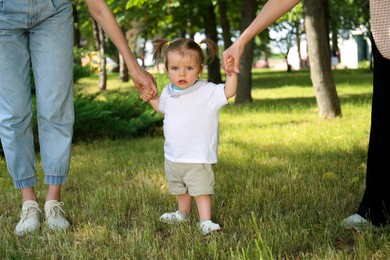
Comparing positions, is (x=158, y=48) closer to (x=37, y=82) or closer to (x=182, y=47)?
(x=182, y=47)

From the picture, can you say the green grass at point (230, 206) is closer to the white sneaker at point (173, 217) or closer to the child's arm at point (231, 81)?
the white sneaker at point (173, 217)

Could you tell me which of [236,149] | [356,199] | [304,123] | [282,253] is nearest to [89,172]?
[236,149]

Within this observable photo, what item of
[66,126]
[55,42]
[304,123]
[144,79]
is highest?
[55,42]

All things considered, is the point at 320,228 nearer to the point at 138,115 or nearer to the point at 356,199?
the point at 356,199

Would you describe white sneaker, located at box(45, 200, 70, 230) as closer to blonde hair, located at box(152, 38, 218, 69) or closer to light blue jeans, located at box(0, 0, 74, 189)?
light blue jeans, located at box(0, 0, 74, 189)

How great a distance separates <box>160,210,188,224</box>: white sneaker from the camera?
11.7 ft

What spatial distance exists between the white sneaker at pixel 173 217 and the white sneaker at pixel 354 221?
936 millimetres

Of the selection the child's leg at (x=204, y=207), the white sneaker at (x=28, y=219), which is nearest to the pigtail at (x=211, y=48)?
the child's leg at (x=204, y=207)

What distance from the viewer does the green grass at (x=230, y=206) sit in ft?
9.83

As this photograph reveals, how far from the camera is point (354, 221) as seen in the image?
3.34 meters

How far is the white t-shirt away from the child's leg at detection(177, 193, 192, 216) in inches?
13.1

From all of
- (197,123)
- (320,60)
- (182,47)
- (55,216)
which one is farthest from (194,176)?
(320,60)

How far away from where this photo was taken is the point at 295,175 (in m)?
4.82

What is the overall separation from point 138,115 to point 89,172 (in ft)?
10.5
